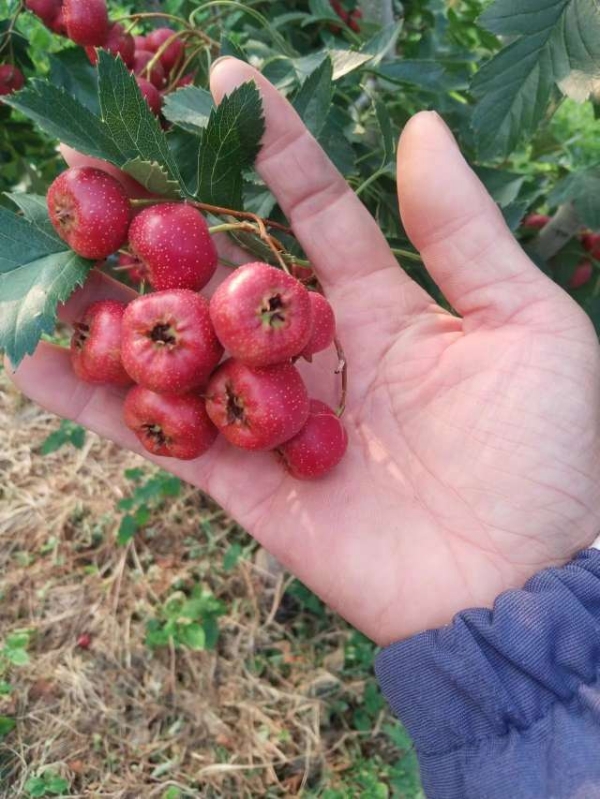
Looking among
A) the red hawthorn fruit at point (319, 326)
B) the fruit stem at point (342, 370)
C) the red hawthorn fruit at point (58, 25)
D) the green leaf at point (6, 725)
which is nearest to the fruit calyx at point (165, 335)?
the red hawthorn fruit at point (319, 326)

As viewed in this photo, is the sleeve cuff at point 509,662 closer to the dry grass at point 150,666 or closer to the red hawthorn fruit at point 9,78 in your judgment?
the dry grass at point 150,666

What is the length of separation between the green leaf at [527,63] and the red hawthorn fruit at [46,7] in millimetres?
1078

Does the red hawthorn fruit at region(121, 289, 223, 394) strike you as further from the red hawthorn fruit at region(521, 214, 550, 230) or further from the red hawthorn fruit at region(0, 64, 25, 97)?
the red hawthorn fruit at region(521, 214, 550, 230)

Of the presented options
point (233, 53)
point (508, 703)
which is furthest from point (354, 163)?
point (508, 703)

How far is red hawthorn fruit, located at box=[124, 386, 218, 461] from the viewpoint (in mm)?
1440

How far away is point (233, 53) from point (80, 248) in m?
0.61

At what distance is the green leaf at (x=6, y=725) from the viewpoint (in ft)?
8.10

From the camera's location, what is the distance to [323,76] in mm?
1580

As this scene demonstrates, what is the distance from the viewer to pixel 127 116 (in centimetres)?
134

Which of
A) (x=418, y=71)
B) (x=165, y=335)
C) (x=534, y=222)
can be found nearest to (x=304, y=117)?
(x=418, y=71)

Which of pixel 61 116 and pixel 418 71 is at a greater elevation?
pixel 418 71

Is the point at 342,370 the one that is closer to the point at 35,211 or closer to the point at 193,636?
the point at 35,211

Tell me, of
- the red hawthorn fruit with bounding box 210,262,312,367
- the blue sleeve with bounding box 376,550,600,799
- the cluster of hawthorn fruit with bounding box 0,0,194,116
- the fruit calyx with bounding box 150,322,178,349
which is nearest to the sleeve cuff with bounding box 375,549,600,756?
the blue sleeve with bounding box 376,550,600,799

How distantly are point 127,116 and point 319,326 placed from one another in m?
0.54
